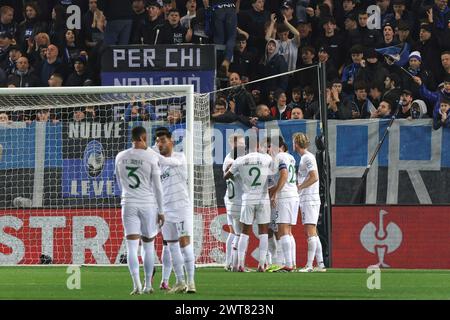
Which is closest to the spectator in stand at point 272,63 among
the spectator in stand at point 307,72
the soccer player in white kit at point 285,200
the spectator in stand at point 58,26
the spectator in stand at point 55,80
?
the spectator in stand at point 307,72

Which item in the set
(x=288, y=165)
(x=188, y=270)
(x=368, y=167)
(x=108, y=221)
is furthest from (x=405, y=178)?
(x=188, y=270)

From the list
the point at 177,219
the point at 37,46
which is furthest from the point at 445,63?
the point at 177,219

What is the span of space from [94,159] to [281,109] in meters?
3.31

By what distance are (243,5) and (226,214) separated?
5.05 meters

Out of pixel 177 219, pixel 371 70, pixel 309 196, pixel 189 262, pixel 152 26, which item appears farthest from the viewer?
pixel 152 26

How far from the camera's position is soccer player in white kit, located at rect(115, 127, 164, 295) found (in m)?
15.1

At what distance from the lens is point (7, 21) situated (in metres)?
25.6

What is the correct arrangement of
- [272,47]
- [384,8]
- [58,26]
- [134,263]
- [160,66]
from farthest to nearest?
[58,26] < [384,8] < [272,47] < [160,66] < [134,263]

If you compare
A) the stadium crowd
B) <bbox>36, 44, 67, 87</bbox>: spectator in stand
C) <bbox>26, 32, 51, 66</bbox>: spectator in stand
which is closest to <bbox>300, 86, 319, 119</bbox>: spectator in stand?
the stadium crowd

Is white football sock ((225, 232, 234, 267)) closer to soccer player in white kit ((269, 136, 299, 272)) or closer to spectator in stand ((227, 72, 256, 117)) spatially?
soccer player in white kit ((269, 136, 299, 272))

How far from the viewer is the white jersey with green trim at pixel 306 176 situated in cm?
2036

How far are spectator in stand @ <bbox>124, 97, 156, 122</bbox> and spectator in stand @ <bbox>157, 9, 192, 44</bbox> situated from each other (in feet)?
6.55

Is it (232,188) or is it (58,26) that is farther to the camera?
(58,26)

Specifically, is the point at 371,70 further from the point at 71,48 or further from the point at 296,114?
the point at 71,48
